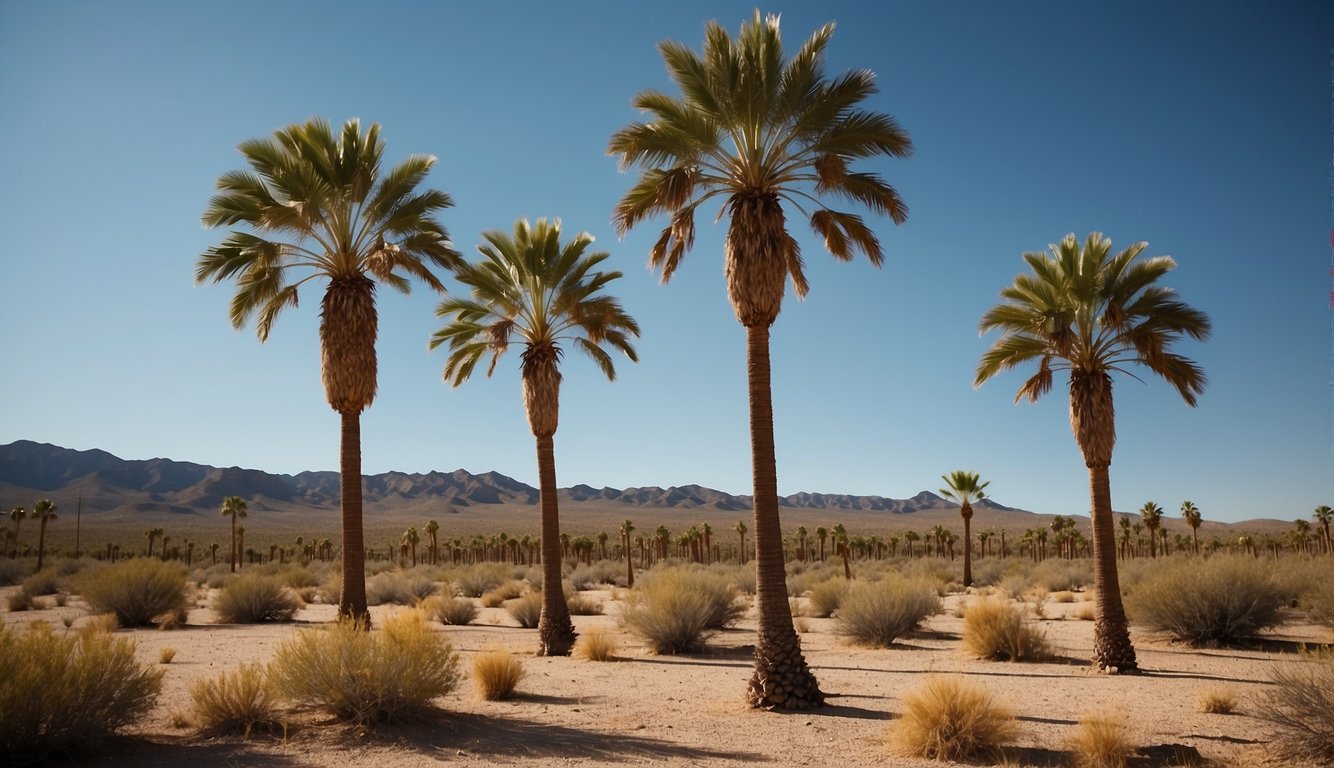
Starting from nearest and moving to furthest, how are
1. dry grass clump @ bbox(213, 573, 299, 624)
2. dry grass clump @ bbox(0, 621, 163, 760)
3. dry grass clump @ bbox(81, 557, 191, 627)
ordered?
dry grass clump @ bbox(0, 621, 163, 760) → dry grass clump @ bbox(81, 557, 191, 627) → dry grass clump @ bbox(213, 573, 299, 624)

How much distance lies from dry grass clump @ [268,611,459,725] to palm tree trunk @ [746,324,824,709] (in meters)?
4.89

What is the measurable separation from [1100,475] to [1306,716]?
9.79 m

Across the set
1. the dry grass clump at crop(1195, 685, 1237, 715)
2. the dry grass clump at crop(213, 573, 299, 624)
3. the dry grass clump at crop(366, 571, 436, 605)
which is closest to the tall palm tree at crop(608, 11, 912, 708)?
the dry grass clump at crop(1195, 685, 1237, 715)

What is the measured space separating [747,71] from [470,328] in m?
12.0

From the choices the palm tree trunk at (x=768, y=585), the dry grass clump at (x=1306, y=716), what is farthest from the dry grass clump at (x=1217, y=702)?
the palm tree trunk at (x=768, y=585)

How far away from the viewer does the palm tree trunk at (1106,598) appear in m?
17.5

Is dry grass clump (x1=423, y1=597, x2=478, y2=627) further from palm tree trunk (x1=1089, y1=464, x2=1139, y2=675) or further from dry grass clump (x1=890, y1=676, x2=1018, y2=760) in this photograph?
dry grass clump (x1=890, y1=676, x2=1018, y2=760)

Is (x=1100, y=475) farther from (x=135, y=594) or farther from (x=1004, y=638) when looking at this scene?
(x=135, y=594)

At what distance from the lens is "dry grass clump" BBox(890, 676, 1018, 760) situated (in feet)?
33.2

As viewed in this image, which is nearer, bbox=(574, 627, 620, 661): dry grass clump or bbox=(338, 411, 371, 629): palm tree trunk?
bbox=(574, 627, 620, 661): dry grass clump

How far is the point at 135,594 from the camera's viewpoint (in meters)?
25.8

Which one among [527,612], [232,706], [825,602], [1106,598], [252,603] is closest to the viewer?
[232,706]

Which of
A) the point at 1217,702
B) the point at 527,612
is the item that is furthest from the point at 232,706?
the point at 527,612

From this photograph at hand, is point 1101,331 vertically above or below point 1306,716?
above
